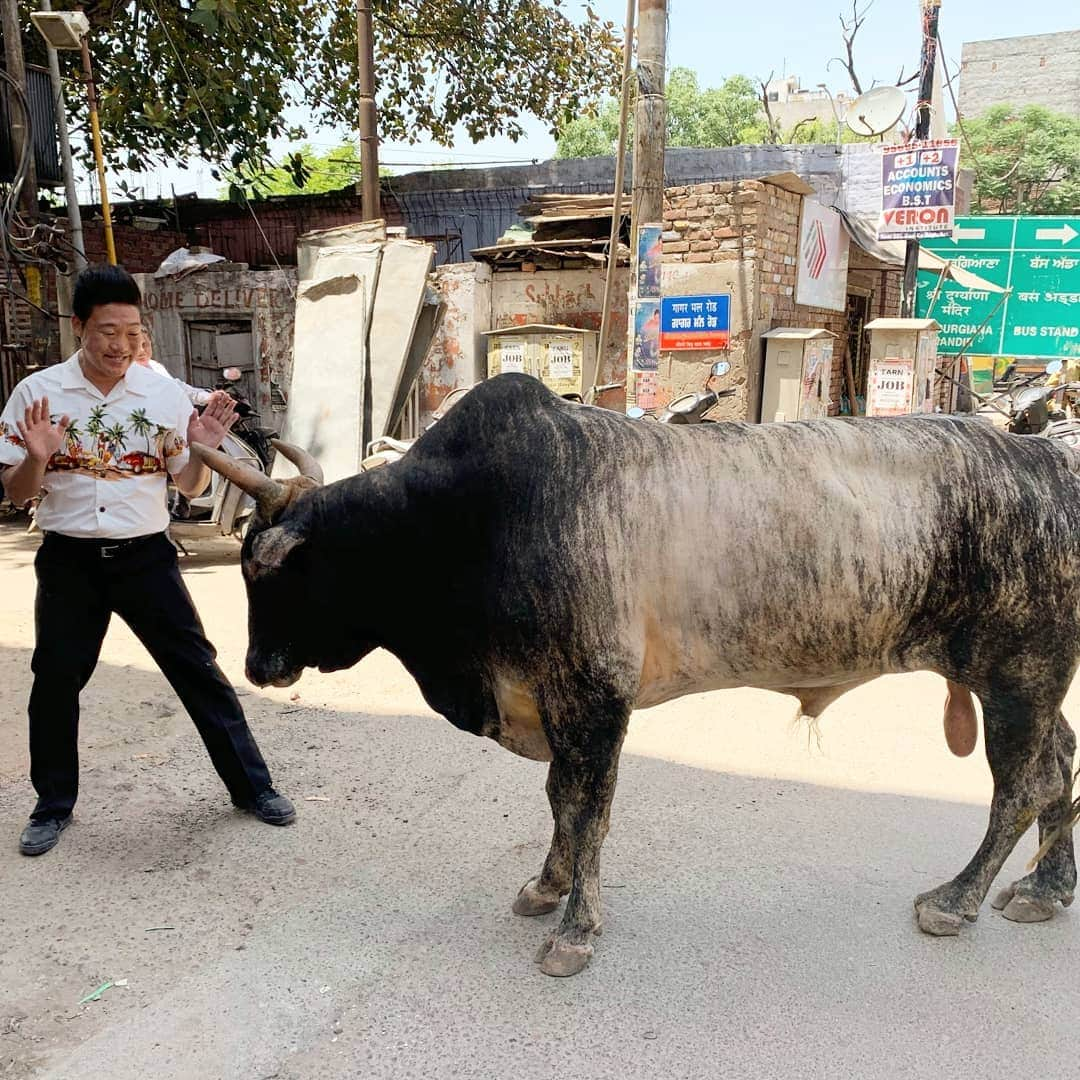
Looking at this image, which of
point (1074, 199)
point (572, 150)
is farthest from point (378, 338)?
point (572, 150)

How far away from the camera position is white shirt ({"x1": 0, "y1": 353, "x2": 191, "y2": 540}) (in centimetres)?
322

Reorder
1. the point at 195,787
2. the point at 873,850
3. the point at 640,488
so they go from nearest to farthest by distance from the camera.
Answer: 1. the point at 640,488
2. the point at 873,850
3. the point at 195,787

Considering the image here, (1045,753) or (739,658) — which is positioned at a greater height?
(739,658)

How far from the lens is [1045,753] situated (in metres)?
2.90

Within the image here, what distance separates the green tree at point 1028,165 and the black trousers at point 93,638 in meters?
29.1

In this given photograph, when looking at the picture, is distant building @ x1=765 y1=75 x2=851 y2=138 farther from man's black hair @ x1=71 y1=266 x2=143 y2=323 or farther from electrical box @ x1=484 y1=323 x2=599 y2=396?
man's black hair @ x1=71 y1=266 x2=143 y2=323

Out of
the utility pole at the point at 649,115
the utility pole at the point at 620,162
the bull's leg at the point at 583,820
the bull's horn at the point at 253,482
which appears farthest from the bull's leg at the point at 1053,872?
the utility pole at the point at 620,162

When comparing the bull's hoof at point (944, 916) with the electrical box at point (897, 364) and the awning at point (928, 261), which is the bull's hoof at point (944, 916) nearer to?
the electrical box at point (897, 364)

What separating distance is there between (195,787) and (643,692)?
6.55ft

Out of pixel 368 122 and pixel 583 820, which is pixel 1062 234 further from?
pixel 583 820

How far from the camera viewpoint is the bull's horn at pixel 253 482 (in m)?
2.93

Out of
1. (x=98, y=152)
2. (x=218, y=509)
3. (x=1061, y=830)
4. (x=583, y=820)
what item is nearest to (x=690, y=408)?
→ (x=218, y=509)

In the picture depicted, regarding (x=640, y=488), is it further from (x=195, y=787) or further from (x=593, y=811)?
(x=195, y=787)

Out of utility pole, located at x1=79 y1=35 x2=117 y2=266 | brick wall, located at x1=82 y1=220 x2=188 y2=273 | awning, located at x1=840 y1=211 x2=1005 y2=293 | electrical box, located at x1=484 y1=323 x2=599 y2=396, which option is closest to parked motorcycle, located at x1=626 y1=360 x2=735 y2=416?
electrical box, located at x1=484 y1=323 x2=599 y2=396
